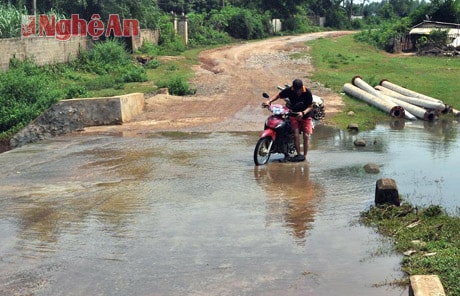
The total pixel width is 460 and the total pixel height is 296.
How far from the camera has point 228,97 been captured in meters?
19.5

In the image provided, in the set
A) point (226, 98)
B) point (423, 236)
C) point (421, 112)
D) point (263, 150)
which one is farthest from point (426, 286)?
point (226, 98)

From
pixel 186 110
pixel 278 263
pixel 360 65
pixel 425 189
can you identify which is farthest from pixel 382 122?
pixel 360 65

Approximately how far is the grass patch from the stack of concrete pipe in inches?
373

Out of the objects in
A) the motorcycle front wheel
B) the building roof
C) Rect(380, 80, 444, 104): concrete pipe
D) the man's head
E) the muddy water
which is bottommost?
the muddy water

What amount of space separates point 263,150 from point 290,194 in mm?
2037

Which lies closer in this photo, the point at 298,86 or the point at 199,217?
the point at 199,217

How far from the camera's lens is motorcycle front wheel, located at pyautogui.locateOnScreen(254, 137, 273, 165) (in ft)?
33.1

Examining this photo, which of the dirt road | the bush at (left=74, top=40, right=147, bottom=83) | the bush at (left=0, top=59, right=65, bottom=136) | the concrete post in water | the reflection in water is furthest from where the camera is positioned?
the bush at (left=74, top=40, right=147, bottom=83)

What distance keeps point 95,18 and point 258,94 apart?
52.0ft

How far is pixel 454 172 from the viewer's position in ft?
32.4

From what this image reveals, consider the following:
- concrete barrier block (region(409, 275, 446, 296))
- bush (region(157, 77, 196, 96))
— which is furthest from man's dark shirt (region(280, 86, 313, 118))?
bush (region(157, 77, 196, 96))

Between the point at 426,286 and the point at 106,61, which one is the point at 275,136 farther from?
the point at 106,61

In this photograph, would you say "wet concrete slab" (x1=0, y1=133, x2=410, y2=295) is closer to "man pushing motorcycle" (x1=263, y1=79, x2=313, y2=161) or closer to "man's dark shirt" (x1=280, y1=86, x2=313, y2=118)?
"man pushing motorcycle" (x1=263, y1=79, x2=313, y2=161)

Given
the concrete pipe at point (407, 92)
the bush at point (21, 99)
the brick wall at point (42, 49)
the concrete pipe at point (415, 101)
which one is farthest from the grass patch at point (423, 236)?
the brick wall at point (42, 49)
